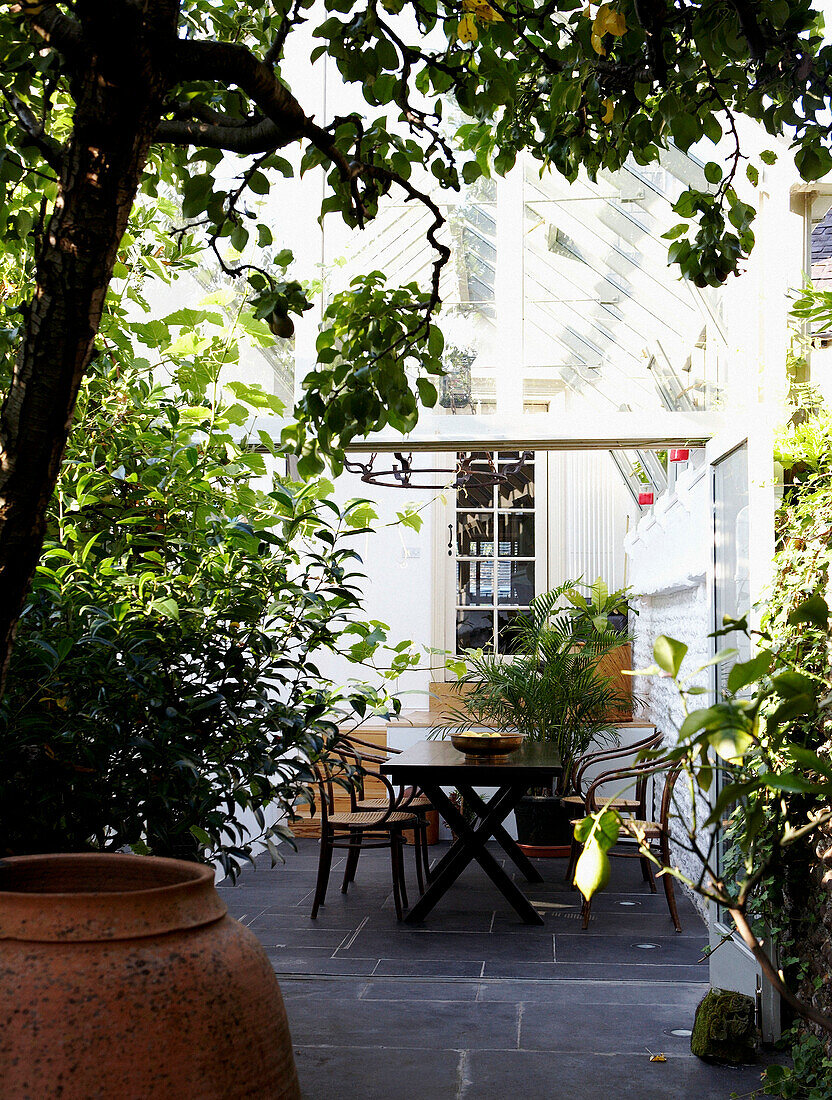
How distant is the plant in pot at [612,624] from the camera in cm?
771

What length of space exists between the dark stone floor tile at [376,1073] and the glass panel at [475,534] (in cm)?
729

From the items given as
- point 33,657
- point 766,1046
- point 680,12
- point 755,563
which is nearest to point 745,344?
point 755,563

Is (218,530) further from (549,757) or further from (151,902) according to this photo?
(549,757)

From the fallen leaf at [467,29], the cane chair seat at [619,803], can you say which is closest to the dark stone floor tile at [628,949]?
the cane chair seat at [619,803]

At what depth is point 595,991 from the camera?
13.7 ft

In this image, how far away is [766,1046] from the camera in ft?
11.6

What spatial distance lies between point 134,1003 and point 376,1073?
227 cm

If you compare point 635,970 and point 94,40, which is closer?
point 94,40

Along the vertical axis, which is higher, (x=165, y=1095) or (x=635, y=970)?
(x=165, y=1095)

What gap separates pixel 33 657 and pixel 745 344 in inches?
110

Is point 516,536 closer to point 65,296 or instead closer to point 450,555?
point 450,555

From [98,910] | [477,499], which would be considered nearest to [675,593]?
[477,499]

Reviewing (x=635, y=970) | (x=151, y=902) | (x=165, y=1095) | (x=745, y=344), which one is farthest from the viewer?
(x=635, y=970)

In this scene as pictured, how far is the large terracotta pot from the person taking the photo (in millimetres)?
1271
